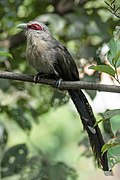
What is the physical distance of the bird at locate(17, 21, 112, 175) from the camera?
2643 mm

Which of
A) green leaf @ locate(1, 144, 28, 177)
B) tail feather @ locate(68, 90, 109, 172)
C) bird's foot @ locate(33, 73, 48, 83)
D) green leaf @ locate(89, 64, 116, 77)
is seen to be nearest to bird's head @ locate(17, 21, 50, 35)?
bird's foot @ locate(33, 73, 48, 83)

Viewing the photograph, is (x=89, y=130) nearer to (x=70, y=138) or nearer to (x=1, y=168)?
(x=1, y=168)

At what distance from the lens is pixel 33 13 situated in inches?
137

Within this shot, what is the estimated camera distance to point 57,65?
2.71 m

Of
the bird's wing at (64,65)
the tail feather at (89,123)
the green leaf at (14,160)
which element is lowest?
the green leaf at (14,160)

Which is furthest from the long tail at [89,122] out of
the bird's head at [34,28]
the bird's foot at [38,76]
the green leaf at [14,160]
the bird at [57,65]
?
the green leaf at [14,160]

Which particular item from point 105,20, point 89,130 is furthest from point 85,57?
point 89,130

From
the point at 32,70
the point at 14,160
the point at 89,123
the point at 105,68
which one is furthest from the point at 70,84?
the point at 32,70

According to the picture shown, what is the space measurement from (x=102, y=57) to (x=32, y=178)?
780 mm

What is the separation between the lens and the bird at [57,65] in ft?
8.67

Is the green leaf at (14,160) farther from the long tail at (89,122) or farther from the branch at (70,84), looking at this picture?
the branch at (70,84)

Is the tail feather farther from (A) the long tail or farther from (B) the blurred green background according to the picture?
(B) the blurred green background

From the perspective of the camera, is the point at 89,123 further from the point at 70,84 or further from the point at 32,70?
the point at 32,70

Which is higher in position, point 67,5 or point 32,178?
point 67,5
